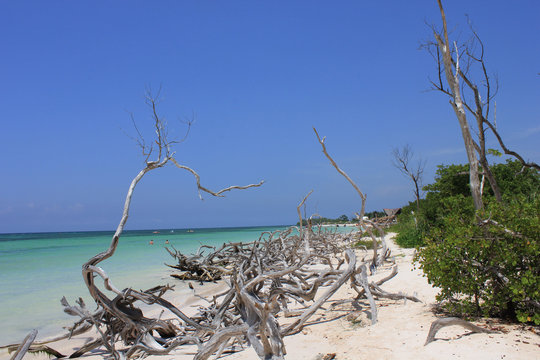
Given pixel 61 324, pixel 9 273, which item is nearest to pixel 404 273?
pixel 61 324

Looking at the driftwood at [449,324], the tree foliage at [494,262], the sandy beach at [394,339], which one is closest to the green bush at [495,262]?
the tree foliage at [494,262]

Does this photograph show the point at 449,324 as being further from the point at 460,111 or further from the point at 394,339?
the point at 460,111

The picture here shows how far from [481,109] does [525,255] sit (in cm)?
634

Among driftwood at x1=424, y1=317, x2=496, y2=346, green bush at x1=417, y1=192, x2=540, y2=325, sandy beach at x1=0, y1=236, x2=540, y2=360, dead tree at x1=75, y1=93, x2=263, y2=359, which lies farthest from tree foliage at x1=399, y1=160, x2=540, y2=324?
dead tree at x1=75, y1=93, x2=263, y2=359

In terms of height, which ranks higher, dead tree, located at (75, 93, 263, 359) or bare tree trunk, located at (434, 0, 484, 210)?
bare tree trunk, located at (434, 0, 484, 210)

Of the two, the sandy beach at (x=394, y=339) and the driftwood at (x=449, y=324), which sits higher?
the driftwood at (x=449, y=324)

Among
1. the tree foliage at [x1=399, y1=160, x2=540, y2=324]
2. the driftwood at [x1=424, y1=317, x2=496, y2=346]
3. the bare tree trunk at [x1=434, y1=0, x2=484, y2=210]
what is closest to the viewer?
the driftwood at [x1=424, y1=317, x2=496, y2=346]

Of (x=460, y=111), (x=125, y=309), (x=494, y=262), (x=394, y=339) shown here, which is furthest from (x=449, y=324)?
(x=460, y=111)

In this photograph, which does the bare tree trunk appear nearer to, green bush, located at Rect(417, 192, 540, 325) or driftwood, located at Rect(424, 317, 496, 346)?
green bush, located at Rect(417, 192, 540, 325)

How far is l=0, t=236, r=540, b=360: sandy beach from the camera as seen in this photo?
A: 3264 mm

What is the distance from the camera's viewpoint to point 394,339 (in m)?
3.89

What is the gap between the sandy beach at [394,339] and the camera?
3264 millimetres

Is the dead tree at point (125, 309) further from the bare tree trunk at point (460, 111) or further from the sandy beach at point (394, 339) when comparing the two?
the bare tree trunk at point (460, 111)

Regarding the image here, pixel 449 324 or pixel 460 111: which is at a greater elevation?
pixel 460 111
